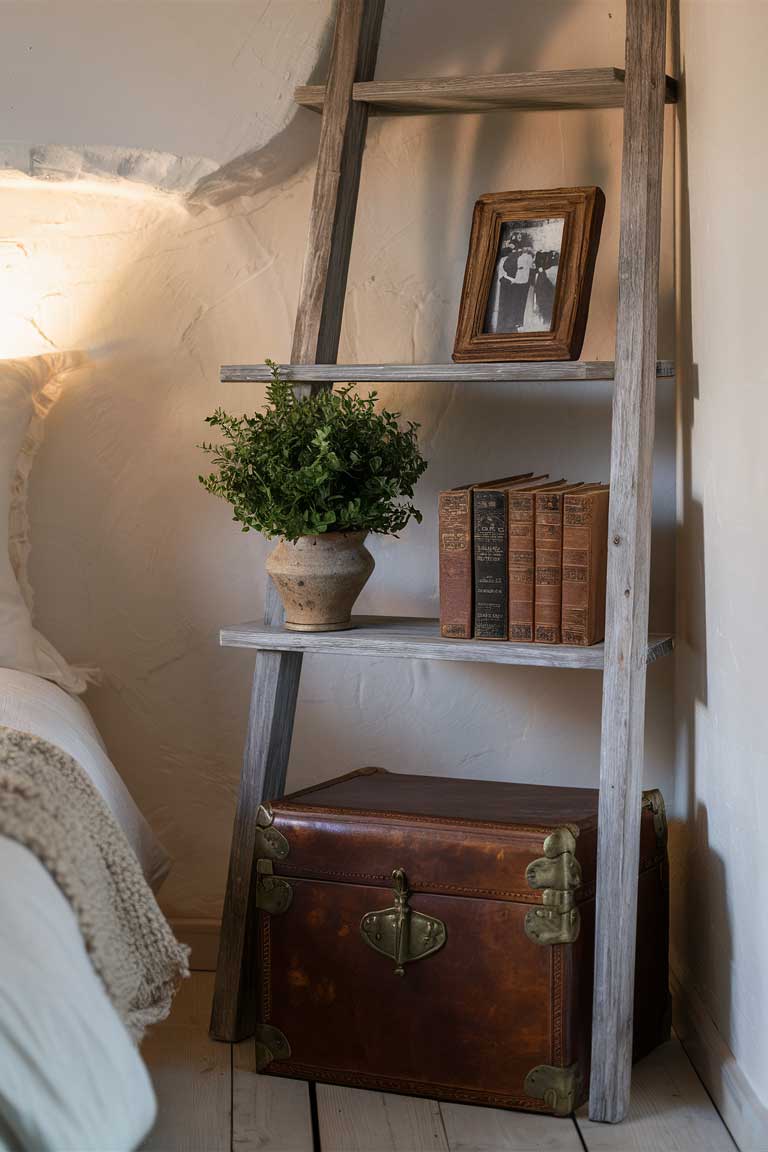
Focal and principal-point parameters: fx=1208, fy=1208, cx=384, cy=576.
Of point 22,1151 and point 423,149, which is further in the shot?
point 423,149

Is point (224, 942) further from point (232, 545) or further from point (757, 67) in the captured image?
point (757, 67)

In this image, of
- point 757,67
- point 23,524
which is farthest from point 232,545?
point 757,67

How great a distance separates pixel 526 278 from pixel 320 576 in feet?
1.70

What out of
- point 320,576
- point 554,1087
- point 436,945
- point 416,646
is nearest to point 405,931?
point 436,945

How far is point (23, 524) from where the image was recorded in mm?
2039

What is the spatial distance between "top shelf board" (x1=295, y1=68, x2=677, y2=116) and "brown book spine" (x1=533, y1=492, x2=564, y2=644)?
58 cm

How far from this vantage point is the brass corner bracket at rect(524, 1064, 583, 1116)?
5.11 ft

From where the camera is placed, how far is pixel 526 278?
1.73 m

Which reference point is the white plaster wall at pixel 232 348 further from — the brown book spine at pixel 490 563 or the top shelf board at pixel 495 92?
the brown book spine at pixel 490 563

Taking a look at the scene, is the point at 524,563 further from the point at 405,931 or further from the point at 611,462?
the point at 405,931

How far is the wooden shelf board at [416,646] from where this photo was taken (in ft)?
5.28

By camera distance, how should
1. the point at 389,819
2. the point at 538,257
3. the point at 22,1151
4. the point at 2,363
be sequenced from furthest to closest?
1. the point at 2,363
2. the point at 538,257
3. the point at 389,819
4. the point at 22,1151

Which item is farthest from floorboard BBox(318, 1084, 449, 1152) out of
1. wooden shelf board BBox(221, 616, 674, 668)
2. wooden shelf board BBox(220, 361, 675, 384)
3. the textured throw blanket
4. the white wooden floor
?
wooden shelf board BBox(220, 361, 675, 384)

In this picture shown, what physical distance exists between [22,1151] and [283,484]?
92 cm
